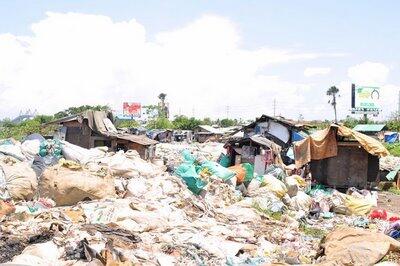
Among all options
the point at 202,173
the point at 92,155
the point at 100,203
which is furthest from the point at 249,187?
the point at 100,203

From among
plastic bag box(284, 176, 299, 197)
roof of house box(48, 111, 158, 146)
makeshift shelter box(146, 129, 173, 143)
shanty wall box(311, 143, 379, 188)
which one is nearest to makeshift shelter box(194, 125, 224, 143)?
makeshift shelter box(146, 129, 173, 143)

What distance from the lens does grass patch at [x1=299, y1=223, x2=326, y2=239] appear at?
28.6 feet

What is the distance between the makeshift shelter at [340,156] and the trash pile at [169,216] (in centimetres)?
112

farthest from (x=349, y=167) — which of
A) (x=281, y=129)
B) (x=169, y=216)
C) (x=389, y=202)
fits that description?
(x=169, y=216)

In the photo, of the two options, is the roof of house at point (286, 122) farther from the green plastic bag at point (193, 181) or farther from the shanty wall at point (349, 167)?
the green plastic bag at point (193, 181)

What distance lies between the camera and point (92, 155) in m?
12.1

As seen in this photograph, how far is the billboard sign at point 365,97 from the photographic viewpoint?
4544 centimetres

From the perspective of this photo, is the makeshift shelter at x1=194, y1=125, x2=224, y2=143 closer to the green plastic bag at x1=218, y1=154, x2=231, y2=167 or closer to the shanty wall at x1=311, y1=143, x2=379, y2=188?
the green plastic bag at x1=218, y1=154, x2=231, y2=167

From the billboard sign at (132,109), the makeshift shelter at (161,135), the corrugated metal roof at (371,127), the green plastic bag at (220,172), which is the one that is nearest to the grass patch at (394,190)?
the green plastic bag at (220,172)

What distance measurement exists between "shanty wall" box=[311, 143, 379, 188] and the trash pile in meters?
1.18

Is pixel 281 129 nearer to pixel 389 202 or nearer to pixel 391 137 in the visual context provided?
pixel 389 202

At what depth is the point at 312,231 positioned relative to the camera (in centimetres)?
903

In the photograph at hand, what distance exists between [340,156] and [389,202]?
6.45 ft

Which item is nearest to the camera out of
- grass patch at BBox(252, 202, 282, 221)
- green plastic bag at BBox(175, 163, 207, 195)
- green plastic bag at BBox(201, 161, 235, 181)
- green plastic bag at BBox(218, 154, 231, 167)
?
grass patch at BBox(252, 202, 282, 221)
